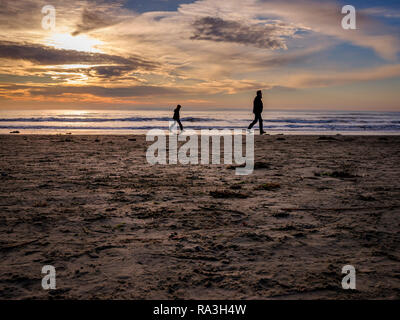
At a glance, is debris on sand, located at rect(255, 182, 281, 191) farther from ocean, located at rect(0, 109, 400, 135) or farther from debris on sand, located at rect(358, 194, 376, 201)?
ocean, located at rect(0, 109, 400, 135)

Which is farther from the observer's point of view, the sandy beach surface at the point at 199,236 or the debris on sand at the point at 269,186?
the debris on sand at the point at 269,186

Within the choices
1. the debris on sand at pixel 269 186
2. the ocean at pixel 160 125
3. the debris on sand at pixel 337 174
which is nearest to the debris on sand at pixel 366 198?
the debris on sand at pixel 269 186

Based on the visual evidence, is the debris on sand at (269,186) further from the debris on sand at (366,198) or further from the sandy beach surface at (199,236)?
the debris on sand at (366,198)

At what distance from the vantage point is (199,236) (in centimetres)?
332

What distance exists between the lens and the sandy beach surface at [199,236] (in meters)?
2.38

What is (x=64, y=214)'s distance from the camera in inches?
156

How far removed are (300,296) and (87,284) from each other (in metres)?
1.75

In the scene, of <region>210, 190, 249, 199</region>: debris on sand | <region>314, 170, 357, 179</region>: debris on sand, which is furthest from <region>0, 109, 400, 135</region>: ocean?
<region>210, 190, 249, 199</region>: debris on sand

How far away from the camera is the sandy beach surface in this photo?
2.38m

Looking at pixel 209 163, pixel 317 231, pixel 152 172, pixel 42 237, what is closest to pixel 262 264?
pixel 317 231

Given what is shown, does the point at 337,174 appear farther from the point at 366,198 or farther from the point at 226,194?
the point at 226,194

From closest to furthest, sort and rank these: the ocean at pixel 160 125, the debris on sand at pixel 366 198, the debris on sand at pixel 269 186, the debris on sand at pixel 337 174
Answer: the debris on sand at pixel 366 198 < the debris on sand at pixel 269 186 < the debris on sand at pixel 337 174 < the ocean at pixel 160 125

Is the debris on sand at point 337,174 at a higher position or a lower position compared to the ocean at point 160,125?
Answer: lower
